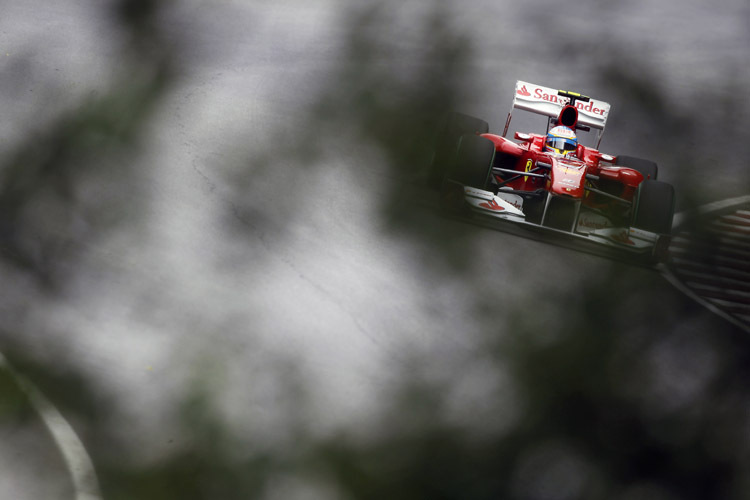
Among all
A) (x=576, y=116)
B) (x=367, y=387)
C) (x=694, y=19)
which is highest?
(x=694, y=19)

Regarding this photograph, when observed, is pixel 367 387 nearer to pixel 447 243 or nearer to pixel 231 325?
pixel 231 325

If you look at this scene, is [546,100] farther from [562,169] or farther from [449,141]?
[449,141]

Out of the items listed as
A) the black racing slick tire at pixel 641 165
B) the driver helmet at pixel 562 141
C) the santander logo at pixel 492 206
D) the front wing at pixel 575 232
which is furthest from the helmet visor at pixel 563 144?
the santander logo at pixel 492 206

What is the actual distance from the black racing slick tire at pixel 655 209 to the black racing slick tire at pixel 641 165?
0.86 m

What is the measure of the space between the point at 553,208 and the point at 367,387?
9.76 feet

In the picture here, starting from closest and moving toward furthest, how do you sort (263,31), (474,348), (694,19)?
(474,348)
(263,31)
(694,19)

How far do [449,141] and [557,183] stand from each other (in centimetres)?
138

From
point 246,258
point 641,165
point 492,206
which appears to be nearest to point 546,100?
point 641,165

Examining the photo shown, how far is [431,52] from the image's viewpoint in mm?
9164

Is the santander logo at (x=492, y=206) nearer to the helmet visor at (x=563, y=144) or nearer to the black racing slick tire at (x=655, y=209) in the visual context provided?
the helmet visor at (x=563, y=144)

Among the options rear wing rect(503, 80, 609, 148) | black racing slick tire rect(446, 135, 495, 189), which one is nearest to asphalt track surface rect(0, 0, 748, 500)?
black racing slick tire rect(446, 135, 495, 189)

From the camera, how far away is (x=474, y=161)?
6918mm

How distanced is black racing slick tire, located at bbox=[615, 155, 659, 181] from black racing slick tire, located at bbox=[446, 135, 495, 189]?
208cm

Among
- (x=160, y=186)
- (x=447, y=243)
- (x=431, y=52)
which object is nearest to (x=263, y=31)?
(x=431, y=52)
